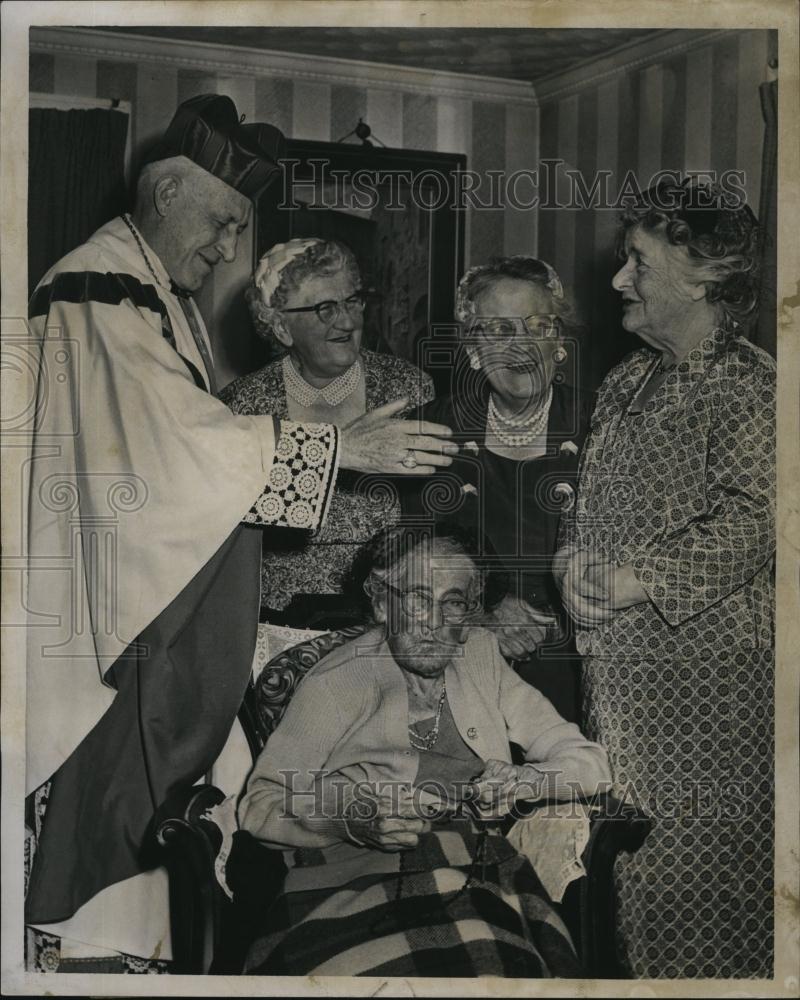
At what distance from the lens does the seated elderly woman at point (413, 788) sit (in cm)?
267

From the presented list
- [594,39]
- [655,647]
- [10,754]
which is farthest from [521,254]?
[10,754]

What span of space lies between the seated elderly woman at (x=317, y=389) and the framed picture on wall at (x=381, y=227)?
0.03 m

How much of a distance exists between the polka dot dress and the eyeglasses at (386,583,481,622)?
25 cm

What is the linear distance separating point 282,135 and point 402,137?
236 mm

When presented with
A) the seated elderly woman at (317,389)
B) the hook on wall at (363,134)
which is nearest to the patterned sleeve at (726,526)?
the seated elderly woman at (317,389)

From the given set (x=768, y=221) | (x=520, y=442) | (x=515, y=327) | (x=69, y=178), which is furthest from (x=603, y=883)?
(x=69, y=178)

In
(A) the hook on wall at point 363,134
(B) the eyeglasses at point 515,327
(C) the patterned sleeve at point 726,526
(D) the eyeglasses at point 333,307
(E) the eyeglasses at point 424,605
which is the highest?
(A) the hook on wall at point 363,134

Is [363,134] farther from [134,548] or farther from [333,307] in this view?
[134,548]

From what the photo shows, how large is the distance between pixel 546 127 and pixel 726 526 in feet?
2.85

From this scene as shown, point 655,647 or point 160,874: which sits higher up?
point 655,647

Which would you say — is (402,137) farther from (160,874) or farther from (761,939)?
(761,939)

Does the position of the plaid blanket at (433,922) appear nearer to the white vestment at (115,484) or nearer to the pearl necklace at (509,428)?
the white vestment at (115,484)

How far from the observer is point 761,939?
2.77 m

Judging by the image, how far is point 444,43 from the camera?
281 centimetres
